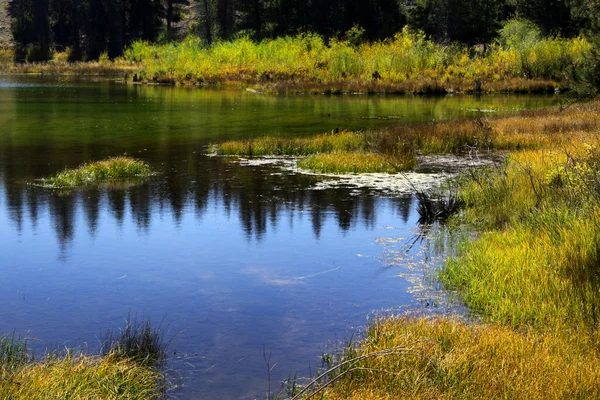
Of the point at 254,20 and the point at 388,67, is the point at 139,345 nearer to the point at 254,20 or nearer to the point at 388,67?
the point at 388,67

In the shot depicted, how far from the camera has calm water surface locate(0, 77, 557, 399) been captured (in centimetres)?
945

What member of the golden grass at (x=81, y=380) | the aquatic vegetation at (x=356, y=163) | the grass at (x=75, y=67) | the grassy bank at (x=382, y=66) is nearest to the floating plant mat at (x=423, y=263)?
the golden grass at (x=81, y=380)

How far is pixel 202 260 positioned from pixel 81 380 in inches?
244

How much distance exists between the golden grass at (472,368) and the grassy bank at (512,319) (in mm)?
11

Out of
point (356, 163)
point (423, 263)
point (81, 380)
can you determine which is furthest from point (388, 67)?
point (81, 380)

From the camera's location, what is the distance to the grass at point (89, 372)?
6742 mm

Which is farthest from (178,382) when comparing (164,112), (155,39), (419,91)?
(155,39)

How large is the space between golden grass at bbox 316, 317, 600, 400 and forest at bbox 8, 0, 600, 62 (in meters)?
52.4

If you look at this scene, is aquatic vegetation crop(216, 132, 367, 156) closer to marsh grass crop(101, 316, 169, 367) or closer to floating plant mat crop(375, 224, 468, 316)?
floating plant mat crop(375, 224, 468, 316)

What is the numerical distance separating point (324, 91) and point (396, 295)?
154 ft

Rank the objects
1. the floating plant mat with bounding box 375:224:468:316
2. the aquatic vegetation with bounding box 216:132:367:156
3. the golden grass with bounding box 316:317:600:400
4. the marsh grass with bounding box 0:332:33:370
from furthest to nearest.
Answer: the aquatic vegetation with bounding box 216:132:367:156, the floating plant mat with bounding box 375:224:468:316, the marsh grass with bounding box 0:332:33:370, the golden grass with bounding box 316:317:600:400

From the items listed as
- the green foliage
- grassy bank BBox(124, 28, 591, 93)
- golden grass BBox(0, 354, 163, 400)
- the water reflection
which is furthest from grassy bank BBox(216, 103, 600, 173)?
the green foliage

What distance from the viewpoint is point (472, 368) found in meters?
7.48

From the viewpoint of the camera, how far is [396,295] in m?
11.2
